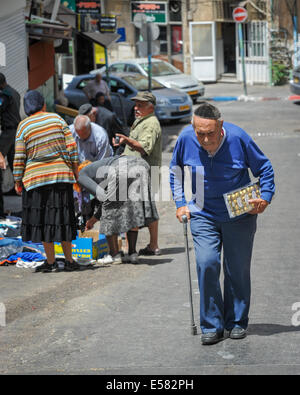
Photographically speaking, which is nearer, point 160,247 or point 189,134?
point 189,134

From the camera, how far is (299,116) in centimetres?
2366

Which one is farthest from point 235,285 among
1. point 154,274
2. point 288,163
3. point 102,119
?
point 288,163

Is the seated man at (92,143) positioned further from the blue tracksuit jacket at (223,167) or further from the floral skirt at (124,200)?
the blue tracksuit jacket at (223,167)

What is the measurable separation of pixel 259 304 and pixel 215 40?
30.1 meters

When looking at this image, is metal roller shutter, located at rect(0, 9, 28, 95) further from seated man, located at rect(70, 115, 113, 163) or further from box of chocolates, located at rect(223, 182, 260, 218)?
box of chocolates, located at rect(223, 182, 260, 218)

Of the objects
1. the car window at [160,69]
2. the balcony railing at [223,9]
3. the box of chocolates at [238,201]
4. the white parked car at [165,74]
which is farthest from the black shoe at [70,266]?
the balcony railing at [223,9]

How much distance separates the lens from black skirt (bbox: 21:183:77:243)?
862 cm

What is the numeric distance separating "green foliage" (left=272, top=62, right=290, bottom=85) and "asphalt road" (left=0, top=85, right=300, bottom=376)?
24.2 meters

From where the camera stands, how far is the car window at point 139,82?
2355 centimetres

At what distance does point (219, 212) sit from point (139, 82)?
18147 mm

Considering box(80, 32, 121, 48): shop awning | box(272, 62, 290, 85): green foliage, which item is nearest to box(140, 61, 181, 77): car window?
box(80, 32, 121, 48): shop awning

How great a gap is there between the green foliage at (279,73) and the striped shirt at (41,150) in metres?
26.9

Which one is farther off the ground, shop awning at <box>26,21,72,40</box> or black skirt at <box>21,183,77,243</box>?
shop awning at <box>26,21,72,40</box>
